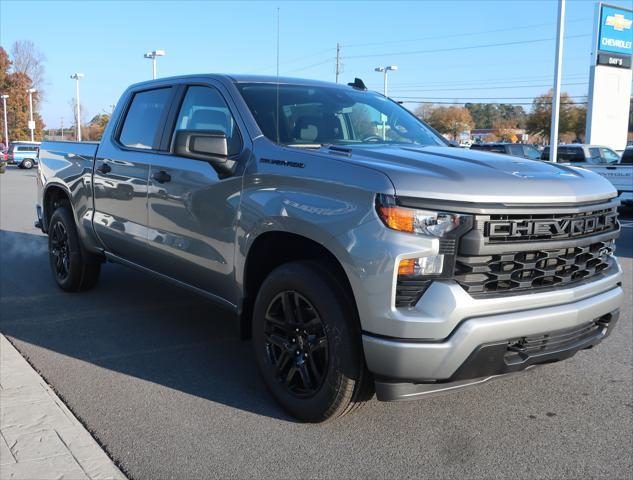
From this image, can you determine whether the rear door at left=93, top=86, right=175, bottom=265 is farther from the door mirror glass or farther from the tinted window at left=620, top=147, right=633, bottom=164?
the tinted window at left=620, top=147, right=633, bottom=164

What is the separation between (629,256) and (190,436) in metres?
8.19

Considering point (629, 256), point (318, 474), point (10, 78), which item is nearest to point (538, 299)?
point (318, 474)

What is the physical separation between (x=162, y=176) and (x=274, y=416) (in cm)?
193

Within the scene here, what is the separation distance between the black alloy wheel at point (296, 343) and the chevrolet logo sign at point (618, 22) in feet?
92.8

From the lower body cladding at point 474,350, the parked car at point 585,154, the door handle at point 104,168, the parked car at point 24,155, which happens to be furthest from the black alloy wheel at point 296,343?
the parked car at point 24,155

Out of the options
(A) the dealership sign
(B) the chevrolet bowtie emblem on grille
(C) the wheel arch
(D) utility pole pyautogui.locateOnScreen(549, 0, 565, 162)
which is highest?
(A) the dealership sign

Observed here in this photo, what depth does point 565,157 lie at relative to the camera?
20.3m

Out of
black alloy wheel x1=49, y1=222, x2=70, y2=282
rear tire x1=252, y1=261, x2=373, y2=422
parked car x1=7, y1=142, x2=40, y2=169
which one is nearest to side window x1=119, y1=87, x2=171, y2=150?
black alloy wheel x1=49, y1=222, x2=70, y2=282

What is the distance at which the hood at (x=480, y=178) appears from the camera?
296 centimetres

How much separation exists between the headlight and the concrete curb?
5.84ft

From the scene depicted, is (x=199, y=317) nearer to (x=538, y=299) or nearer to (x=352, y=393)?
(x=352, y=393)

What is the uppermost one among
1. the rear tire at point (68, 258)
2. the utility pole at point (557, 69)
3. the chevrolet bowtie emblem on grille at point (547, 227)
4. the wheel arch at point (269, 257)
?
the utility pole at point (557, 69)

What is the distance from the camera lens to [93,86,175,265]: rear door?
16.0 ft

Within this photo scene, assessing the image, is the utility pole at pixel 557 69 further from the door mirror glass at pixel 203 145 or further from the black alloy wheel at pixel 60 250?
the door mirror glass at pixel 203 145
